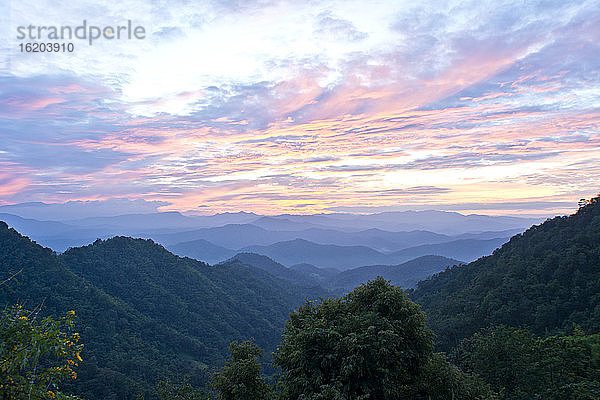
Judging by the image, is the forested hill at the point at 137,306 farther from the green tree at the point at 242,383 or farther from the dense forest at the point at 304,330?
the green tree at the point at 242,383

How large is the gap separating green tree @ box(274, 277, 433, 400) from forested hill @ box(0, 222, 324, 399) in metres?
42.4

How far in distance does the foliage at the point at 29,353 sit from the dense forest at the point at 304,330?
3 cm

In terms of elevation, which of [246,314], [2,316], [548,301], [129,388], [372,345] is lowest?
[246,314]

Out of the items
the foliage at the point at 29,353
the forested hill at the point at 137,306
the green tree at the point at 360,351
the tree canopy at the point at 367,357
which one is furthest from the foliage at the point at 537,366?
the forested hill at the point at 137,306

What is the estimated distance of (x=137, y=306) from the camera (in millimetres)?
88500

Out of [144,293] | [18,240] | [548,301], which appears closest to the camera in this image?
[548,301]

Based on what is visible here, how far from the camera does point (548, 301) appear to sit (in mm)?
41875

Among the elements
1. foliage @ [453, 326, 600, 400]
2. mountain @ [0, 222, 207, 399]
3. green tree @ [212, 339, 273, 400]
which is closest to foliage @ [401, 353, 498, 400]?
foliage @ [453, 326, 600, 400]

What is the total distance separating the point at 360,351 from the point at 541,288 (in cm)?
4225

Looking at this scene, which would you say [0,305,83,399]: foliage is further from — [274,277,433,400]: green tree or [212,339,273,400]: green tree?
[212,339,273,400]: green tree

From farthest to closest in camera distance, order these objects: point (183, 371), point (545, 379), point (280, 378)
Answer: point (183, 371), point (545, 379), point (280, 378)

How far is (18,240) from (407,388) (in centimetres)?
9109

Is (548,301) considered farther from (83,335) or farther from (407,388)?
(83,335)

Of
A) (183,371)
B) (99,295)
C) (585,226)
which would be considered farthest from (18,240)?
(585,226)
